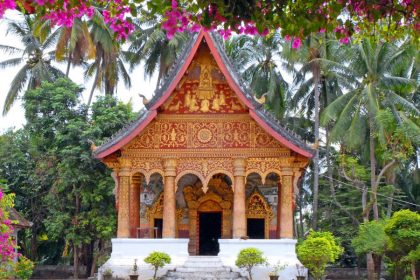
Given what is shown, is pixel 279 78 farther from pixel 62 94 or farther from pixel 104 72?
pixel 62 94

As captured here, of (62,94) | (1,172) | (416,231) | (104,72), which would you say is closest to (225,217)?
(416,231)

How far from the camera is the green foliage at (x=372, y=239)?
1997 cm

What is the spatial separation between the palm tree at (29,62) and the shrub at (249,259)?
62.2 ft

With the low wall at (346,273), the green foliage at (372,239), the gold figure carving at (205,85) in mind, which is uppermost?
the gold figure carving at (205,85)

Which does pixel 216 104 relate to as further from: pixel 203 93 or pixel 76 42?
pixel 76 42

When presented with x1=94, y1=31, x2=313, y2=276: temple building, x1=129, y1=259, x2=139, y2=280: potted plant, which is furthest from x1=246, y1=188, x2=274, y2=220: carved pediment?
x1=129, y1=259, x2=139, y2=280: potted plant

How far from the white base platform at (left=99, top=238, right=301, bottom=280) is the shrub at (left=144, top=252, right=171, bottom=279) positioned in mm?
498

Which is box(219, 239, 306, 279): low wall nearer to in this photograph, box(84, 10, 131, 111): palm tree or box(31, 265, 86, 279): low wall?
box(31, 265, 86, 279): low wall

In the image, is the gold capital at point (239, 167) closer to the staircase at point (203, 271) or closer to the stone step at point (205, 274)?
the staircase at point (203, 271)

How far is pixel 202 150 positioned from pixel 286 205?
115 inches

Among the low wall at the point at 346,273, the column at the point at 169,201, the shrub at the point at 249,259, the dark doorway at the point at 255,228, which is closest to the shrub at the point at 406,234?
the shrub at the point at 249,259

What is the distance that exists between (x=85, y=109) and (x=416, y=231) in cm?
1413

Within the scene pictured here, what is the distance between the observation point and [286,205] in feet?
57.8

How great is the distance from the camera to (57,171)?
24703 mm
